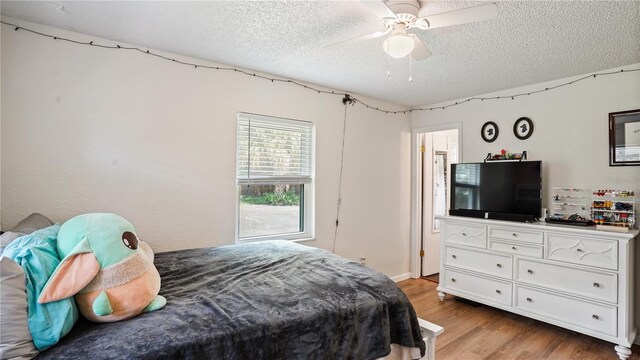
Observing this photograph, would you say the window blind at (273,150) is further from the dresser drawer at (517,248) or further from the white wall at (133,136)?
the dresser drawer at (517,248)

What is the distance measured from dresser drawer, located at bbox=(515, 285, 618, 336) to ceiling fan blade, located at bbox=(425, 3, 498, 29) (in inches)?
100

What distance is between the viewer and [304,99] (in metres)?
3.53

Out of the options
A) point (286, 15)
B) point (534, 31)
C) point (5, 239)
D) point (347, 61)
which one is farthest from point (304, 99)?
point (5, 239)

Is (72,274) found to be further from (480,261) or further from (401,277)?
(401,277)

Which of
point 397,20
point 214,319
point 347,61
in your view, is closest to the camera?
point 214,319

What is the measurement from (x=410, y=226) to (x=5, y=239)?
4179 millimetres

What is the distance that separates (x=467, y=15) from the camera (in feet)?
5.61

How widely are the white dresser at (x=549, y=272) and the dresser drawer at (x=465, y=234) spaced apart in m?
0.01

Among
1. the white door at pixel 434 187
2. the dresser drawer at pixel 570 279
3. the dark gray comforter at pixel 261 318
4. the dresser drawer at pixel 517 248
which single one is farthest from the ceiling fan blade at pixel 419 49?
the white door at pixel 434 187

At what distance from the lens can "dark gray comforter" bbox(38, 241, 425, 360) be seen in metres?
1.19

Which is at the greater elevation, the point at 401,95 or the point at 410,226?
the point at 401,95

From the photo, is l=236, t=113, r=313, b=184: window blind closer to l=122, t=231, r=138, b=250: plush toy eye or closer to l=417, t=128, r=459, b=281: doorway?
l=122, t=231, r=138, b=250: plush toy eye

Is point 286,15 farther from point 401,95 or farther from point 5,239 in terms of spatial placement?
point 401,95

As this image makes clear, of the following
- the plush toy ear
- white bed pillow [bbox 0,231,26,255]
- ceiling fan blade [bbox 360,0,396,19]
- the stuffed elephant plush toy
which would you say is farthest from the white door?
white bed pillow [bbox 0,231,26,255]
